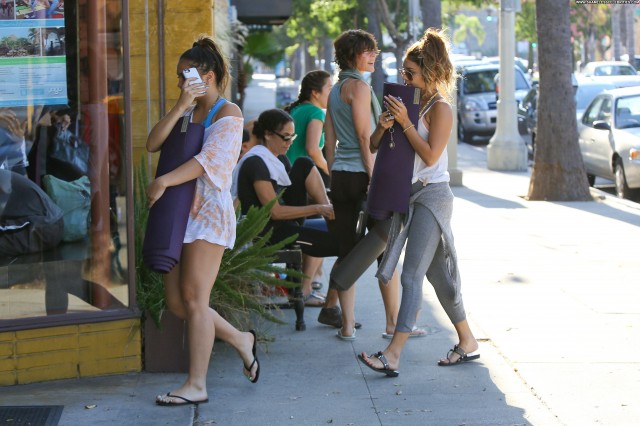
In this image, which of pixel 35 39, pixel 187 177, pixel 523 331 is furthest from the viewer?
pixel 523 331

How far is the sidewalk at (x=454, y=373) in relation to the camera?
542 centimetres

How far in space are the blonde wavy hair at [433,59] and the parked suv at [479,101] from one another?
19.7 metres

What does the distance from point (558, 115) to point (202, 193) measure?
975cm

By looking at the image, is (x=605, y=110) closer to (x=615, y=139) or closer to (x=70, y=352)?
(x=615, y=139)

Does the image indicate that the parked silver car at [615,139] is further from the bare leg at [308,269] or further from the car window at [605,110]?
the bare leg at [308,269]

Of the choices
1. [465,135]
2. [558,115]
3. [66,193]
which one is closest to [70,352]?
[66,193]

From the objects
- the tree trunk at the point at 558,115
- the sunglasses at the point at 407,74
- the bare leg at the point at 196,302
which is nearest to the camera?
the bare leg at the point at 196,302

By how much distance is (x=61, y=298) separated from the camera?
6.10 meters

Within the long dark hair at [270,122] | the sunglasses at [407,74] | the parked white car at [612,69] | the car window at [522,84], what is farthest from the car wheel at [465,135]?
the sunglasses at [407,74]

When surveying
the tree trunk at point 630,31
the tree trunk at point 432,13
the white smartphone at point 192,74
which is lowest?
the white smartphone at point 192,74

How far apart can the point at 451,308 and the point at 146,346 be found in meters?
1.74

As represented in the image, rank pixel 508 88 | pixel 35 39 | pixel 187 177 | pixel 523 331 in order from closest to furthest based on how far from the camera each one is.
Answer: pixel 187 177, pixel 35 39, pixel 523 331, pixel 508 88

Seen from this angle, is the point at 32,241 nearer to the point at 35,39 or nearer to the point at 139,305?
the point at 139,305

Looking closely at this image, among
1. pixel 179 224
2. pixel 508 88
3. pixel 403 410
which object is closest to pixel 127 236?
pixel 179 224
